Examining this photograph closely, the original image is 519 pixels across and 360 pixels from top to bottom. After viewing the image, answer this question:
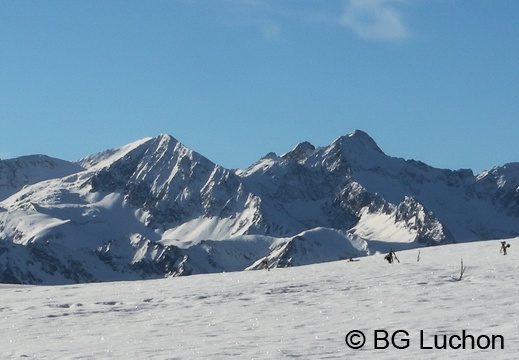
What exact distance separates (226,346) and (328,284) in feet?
30.1

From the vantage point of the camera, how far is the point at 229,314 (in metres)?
25.1

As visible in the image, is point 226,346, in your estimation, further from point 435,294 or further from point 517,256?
point 517,256

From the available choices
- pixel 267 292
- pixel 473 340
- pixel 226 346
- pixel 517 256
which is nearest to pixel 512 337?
pixel 473 340

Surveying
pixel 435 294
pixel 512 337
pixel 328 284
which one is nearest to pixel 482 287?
pixel 435 294

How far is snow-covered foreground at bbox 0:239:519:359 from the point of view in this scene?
2016cm

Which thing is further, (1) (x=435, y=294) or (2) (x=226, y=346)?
(1) (x=435, y=294)

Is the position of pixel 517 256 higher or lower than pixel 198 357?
higher

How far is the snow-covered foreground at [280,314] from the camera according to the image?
20.2 meters

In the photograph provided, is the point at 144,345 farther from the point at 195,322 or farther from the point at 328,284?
the point at 328,284

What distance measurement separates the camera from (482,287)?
26.2 m

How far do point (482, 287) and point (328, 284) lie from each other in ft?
15.4

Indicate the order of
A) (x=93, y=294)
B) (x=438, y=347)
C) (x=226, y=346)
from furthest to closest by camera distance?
(x=93, y=294) → (x=226, y=346) → (x=438, y=347)

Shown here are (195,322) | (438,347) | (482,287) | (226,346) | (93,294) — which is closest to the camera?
(438,347)

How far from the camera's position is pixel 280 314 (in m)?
24.6
